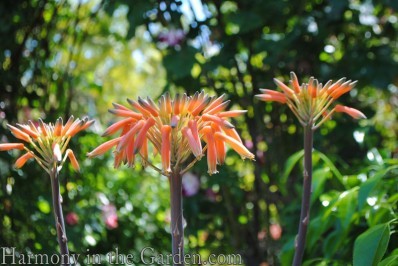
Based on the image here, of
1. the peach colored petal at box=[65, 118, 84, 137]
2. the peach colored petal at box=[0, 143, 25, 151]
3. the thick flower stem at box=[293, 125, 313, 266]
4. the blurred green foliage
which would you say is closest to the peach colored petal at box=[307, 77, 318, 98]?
the thick flower stem at box=[293, 125, 313, 266]

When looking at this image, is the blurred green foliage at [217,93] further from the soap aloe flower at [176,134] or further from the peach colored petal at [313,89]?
the soap aloe flower at [176,134]

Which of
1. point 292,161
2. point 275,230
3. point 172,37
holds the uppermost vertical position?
point 172,37

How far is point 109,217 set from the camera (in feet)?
11.2

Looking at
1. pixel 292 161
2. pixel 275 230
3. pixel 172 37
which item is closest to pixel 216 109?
pixel 292 161

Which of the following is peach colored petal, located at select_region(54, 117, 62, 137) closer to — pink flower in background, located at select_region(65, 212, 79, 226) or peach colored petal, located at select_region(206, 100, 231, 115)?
peach colored petal, located at select_region(206, 100, 231, 115)

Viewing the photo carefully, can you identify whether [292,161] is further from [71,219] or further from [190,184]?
[71,219]

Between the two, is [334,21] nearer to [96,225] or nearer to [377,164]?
[377,164]

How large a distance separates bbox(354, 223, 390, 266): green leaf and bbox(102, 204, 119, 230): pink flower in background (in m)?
1.98

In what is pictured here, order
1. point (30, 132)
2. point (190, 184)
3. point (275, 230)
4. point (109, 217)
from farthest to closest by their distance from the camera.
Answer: point (275, 230)
point (109, 217)
point (190, 184)
point (30, 132)

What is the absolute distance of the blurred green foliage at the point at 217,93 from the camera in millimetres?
2986

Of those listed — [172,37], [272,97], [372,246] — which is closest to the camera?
[272,97]

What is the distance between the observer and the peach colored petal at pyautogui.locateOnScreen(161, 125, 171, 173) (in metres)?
A: 1.21

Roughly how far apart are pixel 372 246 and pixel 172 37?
1.76m

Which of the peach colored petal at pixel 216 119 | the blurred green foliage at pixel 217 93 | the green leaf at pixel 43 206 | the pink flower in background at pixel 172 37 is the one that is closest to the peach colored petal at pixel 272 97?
the peach colored petal at pixel 216 119
